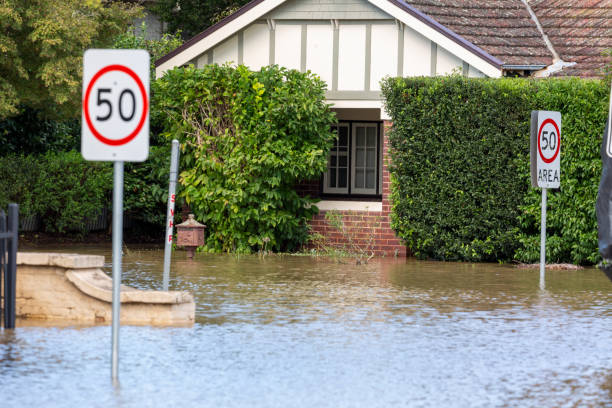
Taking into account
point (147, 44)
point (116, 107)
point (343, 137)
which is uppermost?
point (147, 44)

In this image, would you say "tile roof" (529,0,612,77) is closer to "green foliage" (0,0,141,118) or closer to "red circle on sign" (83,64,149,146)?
"green foliage" (0,0,141,118)

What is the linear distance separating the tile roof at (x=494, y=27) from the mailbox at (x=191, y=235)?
6.52 m

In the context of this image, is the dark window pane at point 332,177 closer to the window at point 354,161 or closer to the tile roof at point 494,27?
the window at point 354,161

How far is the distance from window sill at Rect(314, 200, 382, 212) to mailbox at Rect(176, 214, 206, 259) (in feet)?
11.1

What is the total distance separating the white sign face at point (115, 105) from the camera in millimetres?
8438

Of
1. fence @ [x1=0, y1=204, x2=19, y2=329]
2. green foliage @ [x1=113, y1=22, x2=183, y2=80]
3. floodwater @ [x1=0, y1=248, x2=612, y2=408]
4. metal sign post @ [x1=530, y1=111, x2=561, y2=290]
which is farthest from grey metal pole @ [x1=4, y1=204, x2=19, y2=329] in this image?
green foliage @ [x1=113, y1=22, x2=183, y2=80]

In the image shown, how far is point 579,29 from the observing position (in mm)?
24281

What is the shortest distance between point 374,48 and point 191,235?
17.7ft

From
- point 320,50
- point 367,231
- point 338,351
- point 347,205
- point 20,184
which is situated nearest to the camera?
point 338,351

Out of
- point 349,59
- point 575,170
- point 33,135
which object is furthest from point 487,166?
point 33,135

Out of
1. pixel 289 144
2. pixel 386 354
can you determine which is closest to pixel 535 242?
pixel 289 144

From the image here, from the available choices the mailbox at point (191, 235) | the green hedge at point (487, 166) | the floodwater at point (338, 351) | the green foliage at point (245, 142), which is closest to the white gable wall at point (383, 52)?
the green foliage at point (245, 142)

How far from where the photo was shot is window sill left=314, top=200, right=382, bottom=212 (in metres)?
22.8

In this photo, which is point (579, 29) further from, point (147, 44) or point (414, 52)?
point (147, 44)
